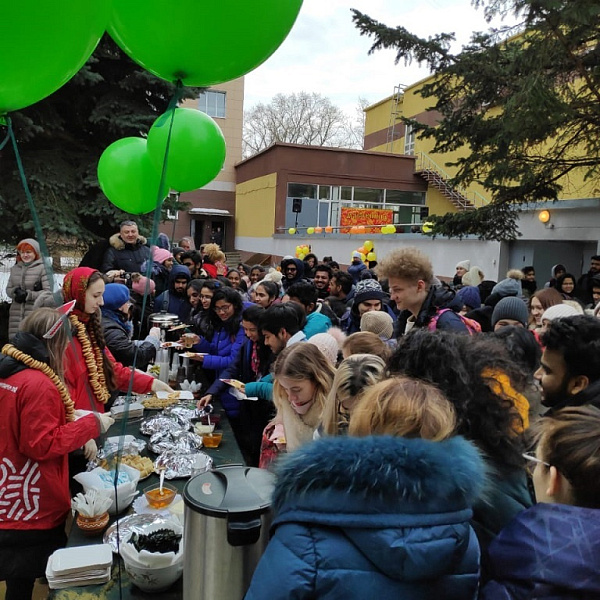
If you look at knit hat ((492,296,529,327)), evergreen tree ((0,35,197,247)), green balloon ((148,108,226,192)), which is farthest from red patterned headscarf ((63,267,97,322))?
evergreen tree ((0,35,197,247))

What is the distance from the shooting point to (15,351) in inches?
85.6

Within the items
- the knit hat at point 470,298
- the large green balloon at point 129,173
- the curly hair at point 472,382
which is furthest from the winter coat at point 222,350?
the knit hat at point 470,298

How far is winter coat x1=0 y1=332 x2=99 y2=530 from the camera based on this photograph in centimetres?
210

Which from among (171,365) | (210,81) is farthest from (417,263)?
(171,365)

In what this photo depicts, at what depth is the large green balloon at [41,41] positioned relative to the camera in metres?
1.48

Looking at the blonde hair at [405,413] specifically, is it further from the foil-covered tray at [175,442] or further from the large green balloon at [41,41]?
the foil-covered tray at [175,442]

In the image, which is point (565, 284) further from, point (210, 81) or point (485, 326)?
point (210, 81)

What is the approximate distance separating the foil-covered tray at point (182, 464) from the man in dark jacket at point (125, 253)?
3890mm

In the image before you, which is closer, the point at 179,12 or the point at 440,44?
the point at 179,12

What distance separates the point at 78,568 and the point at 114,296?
225 cm

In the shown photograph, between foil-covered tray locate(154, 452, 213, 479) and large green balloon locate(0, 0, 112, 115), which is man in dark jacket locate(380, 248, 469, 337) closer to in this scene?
foil-covered tray locate(154, 452, 213, 479)

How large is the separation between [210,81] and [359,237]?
14868mm

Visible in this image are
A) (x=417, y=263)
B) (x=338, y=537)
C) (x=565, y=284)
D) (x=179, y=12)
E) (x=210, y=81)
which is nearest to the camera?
(x=338, y=537)

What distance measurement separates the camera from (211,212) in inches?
1113
